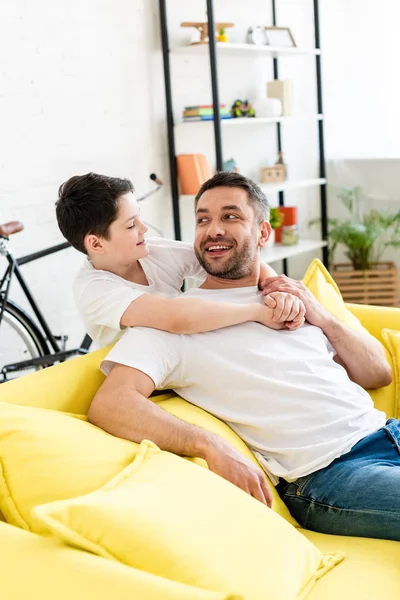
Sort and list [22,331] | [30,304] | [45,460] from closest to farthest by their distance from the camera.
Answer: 1. [45,460]
2. [22,331]
3. [30,304]

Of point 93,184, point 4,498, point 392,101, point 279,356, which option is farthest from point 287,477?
point 392,101

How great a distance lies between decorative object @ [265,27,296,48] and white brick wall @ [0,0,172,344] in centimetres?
80

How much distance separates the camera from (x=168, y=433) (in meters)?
1.55

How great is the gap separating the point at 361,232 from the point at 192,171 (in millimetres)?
1269

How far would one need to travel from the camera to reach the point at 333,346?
79.8 inches

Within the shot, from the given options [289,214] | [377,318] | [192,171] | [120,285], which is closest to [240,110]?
[192,171]

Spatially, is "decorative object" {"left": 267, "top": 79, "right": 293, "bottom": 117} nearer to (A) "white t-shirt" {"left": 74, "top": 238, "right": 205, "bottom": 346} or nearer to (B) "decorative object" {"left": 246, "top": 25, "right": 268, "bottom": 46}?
(B) "decorative object" {"left": 246, "top": 25, "right": 268, "bottom": 46}

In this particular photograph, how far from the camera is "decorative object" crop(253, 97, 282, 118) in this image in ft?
15.1

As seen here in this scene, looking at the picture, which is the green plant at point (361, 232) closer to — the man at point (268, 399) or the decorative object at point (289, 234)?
the decorative object at point (289, 234)

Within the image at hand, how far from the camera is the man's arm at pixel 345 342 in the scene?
6.55 feet

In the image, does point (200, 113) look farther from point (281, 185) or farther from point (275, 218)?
point (275, 218)

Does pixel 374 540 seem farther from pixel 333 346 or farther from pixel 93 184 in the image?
pixel 93 184

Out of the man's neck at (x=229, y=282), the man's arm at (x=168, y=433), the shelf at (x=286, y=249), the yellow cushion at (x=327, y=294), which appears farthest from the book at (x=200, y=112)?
the man's arm at (x=168, y=433)

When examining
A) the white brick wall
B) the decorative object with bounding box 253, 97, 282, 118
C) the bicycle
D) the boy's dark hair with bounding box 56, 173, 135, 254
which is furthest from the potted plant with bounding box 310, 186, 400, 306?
the boy's dark hair with bounding box 56, 173, 135, 254
